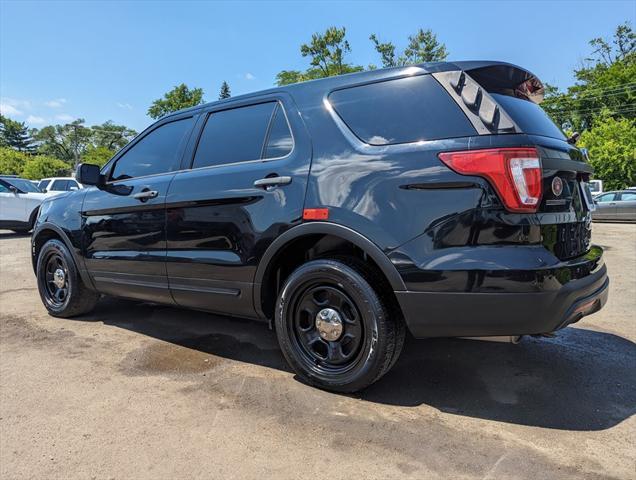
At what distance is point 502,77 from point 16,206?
13870mm

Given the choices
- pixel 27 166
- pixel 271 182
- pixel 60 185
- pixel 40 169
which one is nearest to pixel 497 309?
pixel 271 182

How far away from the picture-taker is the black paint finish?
91.6 inches

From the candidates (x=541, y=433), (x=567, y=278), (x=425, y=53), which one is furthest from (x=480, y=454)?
(x=425, y=53)

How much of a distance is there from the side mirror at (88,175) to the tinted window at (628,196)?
2017cm

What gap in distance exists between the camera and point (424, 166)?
96.8 inches

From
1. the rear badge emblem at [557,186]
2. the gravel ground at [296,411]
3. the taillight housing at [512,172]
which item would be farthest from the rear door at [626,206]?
the taillight housing at [512,172]

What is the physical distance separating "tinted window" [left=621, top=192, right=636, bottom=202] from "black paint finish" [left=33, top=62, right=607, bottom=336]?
1877 centimetres

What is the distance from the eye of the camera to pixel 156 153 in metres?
4.02

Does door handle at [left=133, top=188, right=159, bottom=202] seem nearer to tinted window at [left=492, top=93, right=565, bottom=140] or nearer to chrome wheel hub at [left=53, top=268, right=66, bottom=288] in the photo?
chrome wheel hub at [left=53, top=268, right=66, bottom=288]

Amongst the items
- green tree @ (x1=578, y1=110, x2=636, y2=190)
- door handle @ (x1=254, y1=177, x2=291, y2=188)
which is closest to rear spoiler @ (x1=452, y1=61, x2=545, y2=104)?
door handle @ (x1=254, y1=177, x2=291, y2=188)

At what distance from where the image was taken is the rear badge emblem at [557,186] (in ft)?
7.96

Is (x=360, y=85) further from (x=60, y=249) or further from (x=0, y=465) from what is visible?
(x=60, y=249)

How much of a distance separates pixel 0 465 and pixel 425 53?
49.7 metres

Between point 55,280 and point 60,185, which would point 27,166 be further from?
point 55,280
